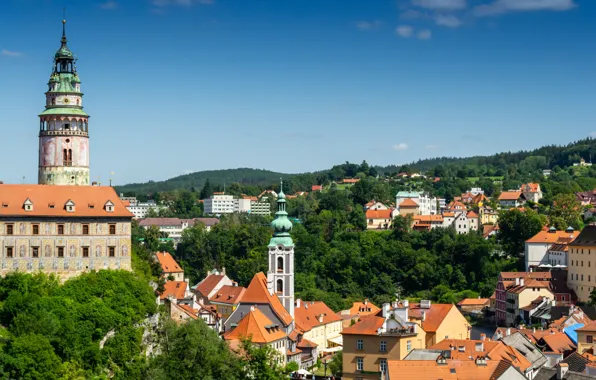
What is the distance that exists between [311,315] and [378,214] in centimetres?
4754

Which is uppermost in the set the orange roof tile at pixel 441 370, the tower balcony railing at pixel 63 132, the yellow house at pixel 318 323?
the tower balcony railing at pixel 63 132

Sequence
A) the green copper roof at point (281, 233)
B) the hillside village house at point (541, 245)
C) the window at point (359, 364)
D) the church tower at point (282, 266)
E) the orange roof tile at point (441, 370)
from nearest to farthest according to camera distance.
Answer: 1. the orange roof tile at point (441, 370)
2. the window at point (359, 364)
3. the church tower at point (282, 266)
4. the green copper roof at point (281, 233)
5. the hillside village house at point (541, 245)

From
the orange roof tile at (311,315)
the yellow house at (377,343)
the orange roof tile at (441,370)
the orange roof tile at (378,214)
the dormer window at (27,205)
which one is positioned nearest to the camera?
the orange roof tile at (441,370)

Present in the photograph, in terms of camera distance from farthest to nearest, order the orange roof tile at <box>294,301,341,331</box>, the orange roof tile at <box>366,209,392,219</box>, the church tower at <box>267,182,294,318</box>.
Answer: the orange roof tile at <box>366,209,392,219</box>, the church tower at <box>267,182,294,318</box>, the orange roof tile at <box>294,301,341,331</box>

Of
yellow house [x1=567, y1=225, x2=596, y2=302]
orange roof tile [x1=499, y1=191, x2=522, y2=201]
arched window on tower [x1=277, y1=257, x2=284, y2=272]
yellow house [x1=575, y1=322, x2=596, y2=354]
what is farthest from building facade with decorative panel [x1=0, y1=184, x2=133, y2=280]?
orange roof tile [x1=499, y1=191, x2=522, y2=201]

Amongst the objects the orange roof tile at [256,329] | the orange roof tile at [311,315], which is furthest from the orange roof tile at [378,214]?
the orange roof tile at [256,329]

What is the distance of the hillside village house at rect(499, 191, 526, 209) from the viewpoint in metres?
134

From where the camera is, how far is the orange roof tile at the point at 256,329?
6306cm

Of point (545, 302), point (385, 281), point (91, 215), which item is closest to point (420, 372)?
point (91, 215)

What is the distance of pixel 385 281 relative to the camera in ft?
337

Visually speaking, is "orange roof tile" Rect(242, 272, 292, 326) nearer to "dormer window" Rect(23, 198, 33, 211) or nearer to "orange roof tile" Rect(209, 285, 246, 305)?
"orange roof tile" Rect(209, 285, 246, 305)

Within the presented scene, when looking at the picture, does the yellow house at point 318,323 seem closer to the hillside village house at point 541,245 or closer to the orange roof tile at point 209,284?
the orange roof tile at point 209,284

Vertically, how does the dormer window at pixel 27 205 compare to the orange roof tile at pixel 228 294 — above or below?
above

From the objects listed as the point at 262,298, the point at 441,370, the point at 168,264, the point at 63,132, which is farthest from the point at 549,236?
the point at 441,370
